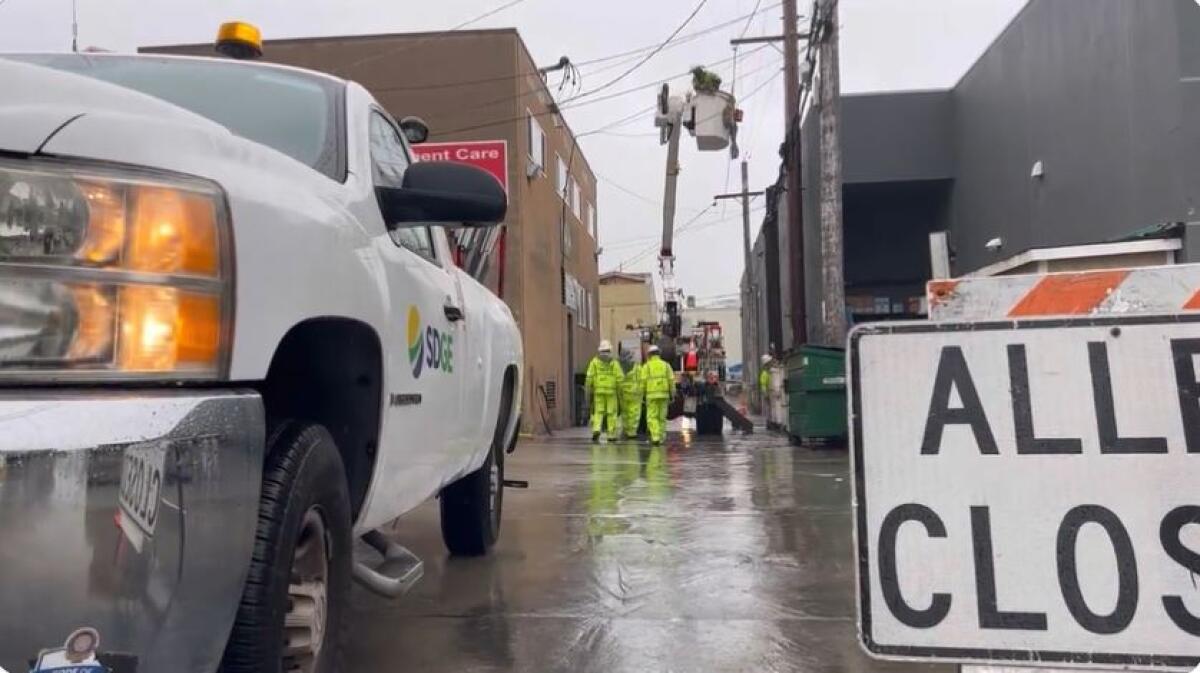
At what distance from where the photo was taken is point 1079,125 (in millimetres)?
11805

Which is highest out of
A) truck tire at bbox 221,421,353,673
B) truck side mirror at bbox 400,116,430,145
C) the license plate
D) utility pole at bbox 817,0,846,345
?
utility pole at bbox 817,0,846,345

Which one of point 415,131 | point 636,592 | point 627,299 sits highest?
point 627,299

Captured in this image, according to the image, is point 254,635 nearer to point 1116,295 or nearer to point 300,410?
point 300,410

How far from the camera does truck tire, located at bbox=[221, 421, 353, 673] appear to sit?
2121 millimetres

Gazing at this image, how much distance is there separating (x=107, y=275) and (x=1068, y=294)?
2061 mm

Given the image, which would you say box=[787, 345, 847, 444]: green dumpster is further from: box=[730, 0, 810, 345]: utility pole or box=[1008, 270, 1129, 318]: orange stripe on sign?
box=[1008, 270, 1129, 318]: orange stripe on sign

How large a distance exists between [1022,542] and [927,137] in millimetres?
17200

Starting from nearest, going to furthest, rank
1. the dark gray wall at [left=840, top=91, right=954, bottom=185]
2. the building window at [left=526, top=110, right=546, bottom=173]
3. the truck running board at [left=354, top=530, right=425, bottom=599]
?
the truck running board at [left=354, top=530, right=425, bottom=599], the dark gray wall at [left=840, top=91, right=954, bottom=185], the building window at [left=526, top=110, right=546, bottom=173]

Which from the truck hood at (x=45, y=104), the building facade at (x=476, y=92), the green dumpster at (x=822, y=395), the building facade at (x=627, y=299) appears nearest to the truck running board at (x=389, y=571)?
the truck hood at (x=45, y=104)

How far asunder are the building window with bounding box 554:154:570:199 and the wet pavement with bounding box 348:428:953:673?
18.2 metres

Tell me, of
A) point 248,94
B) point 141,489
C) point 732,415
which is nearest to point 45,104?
point 141,489

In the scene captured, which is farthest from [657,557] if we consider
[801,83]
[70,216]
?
[801,83]

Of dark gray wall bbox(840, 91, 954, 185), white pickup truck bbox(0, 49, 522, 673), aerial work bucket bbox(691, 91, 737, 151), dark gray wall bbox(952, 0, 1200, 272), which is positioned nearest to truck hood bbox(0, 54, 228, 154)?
white pickup truck bbox(0, 49, 522, 673)

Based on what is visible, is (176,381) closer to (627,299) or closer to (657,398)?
(657,398)
